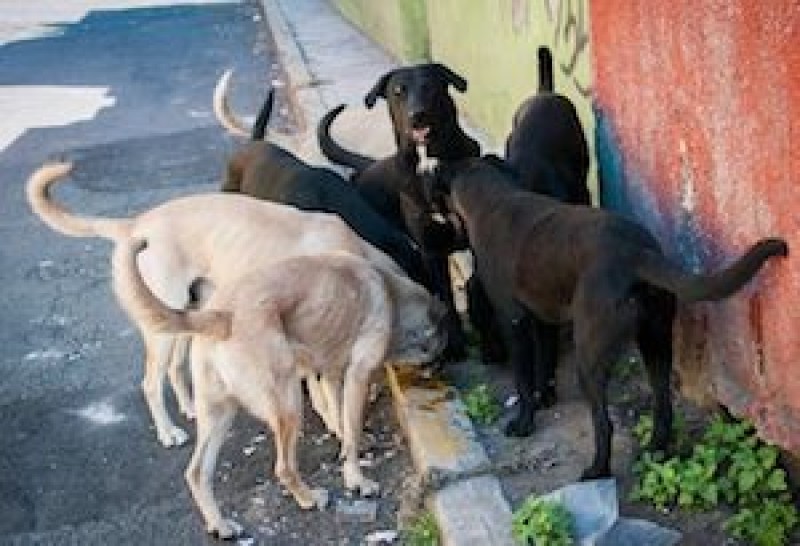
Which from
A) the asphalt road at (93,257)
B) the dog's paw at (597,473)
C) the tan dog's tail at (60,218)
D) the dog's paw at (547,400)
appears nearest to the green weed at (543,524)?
the dog's paw at (597,473)

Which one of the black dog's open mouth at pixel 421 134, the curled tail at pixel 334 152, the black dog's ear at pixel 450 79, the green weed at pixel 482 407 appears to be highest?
the black dog's ear at pixel 450 79

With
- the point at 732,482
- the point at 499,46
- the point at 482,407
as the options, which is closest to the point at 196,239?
the point at 482,407

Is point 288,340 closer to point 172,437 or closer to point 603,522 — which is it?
point 172,437

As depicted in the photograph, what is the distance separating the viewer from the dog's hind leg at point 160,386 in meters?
5.01

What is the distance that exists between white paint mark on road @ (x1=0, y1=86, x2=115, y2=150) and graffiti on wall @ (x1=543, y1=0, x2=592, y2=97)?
22.0 feet

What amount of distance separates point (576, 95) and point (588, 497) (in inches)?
110

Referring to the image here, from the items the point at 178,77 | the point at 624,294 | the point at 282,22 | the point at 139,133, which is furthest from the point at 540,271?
the point at 282,22

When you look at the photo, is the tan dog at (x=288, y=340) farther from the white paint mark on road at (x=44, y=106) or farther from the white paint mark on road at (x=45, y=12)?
the white paint mark on road at (x=45, y=12)

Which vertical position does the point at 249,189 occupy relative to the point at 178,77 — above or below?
above

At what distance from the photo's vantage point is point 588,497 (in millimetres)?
3557

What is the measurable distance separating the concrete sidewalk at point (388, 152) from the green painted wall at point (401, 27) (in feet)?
0.58

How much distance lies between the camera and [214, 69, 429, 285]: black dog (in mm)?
5332

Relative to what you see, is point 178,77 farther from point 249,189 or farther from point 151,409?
point 151,409

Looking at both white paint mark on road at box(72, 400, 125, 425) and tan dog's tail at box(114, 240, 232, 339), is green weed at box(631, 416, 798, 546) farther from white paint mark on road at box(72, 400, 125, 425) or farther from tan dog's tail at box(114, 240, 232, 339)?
white paint mark on road at box(72, 400, 125, 425)
